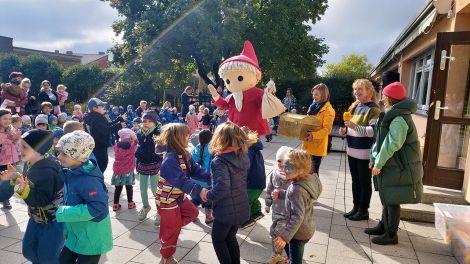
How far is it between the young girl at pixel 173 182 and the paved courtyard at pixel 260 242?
1.30 feet

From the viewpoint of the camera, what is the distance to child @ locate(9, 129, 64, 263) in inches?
103

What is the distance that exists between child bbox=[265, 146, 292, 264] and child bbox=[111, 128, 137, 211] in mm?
2338

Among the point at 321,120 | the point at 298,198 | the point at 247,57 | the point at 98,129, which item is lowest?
the point at 298,198

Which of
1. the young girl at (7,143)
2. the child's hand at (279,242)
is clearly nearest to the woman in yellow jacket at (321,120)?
the child's hand at (279,242)

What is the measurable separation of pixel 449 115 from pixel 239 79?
325 cm

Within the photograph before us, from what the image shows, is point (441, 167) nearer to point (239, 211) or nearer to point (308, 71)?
point (239, 211)

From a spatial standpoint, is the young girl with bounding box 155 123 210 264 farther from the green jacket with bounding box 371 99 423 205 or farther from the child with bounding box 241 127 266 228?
the green jacket with bounding box 371 99 423 205

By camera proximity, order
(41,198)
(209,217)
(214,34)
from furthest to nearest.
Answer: (214,34)
(209,217)
(41,198)

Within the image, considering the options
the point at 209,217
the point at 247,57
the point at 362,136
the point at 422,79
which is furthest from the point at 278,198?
the point at 422,79

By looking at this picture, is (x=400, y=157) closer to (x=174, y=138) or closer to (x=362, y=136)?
(x=362, y=136)

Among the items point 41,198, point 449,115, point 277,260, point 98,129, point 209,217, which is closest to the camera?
point 41,198

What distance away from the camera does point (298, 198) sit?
9.45ft

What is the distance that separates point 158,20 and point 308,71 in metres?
9.77

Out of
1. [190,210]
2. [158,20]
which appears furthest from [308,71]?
[190,210]
